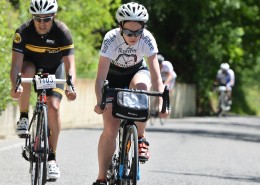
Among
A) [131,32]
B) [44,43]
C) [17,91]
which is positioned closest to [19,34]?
[44,43]

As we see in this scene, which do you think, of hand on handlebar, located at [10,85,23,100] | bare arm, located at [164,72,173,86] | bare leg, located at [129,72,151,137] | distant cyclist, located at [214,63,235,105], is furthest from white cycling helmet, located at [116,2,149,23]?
distant cyclist, located at [214,63,235,105]

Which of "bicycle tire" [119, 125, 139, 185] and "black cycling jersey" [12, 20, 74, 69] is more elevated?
"black cycling jersey" [12, 20, 74, 69]

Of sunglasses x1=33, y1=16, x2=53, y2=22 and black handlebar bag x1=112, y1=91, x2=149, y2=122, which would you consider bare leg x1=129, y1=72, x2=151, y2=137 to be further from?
sunglasses x1=33, y1=16, x2=53, y2=22

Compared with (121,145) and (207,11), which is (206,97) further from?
(121,145)

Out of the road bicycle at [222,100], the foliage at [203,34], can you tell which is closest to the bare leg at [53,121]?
the foliage at [203,34]

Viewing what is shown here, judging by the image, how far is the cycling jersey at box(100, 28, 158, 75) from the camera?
352 inches

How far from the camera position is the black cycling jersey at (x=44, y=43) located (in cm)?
961

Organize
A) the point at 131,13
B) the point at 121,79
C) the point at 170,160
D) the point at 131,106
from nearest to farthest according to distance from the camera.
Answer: the point at 131,106 < the point at 131,13 < the point at 121,79 < the point at 170,160

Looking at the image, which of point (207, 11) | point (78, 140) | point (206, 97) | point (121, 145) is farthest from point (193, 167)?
point (206, 97)

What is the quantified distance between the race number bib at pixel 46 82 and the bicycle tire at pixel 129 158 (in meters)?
1.08

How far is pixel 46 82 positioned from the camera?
30.6 ft

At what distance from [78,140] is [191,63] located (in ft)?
82.9

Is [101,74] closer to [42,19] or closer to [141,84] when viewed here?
[141,84]

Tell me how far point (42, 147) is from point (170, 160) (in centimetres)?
648
